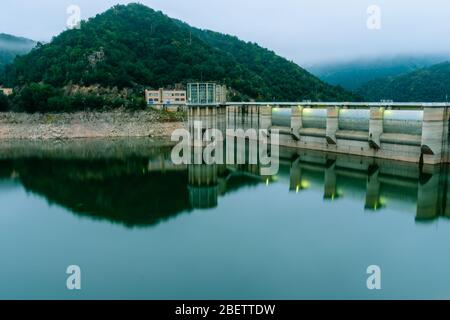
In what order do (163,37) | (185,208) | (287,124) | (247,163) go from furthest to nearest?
(163,37)
(287,124)
(247,163)
(185,208)

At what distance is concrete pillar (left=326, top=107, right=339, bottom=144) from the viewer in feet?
111

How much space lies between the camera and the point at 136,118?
5338 centimetres

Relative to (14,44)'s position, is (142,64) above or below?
below

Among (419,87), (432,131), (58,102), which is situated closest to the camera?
(432,131)

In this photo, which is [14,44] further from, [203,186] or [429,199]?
[429,199]

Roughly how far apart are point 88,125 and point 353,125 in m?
33.6

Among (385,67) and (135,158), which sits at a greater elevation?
(385,67)

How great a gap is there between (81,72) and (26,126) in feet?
41.8

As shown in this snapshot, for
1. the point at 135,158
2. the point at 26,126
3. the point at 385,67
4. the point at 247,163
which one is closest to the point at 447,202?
the point at 247,163

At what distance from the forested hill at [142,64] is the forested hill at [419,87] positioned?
13.5 m

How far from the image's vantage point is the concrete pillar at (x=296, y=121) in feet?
124

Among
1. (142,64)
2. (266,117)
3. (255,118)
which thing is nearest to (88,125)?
(142,64)

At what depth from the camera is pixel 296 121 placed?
125 feet

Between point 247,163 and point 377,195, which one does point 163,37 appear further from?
point 377,195
